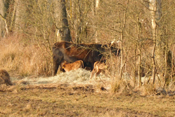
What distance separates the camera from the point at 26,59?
12.2m

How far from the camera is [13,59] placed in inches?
502

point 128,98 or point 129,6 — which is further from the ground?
point 129,6

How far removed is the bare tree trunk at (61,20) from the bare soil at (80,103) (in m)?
4.58

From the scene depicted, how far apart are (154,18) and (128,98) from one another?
184 centimetres

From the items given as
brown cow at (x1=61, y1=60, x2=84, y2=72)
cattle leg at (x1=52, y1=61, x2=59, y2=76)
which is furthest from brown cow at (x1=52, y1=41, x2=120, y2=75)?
brown cow at (x1=61, y1=60, x2=84, y2=72)

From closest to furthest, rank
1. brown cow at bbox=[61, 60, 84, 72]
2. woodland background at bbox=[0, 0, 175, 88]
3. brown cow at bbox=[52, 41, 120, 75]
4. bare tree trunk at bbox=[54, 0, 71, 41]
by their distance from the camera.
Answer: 1. woodland background at bbox=[0, 0, 175, 88]
2. brown cow at bbox=[61, 60, 84, 72]
3. brown cow at bbox=[52, 41, 120, 75]
4. bare tree trunk at bbox=[54, 0, 71, 41]

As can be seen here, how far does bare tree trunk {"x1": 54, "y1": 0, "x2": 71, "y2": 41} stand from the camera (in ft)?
40.0

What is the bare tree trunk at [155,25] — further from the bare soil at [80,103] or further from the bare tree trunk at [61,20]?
the bare tree trunk at [61,20]

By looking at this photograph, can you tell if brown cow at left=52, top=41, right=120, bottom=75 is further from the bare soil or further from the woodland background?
the bare soil

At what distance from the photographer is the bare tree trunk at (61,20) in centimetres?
1220

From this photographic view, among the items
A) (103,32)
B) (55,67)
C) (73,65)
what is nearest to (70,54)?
(73,65)

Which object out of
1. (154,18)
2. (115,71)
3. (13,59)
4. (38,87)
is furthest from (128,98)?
(13,59)

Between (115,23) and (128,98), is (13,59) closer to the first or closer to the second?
(115,23)

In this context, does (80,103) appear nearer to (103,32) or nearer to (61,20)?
(103,32)
